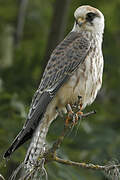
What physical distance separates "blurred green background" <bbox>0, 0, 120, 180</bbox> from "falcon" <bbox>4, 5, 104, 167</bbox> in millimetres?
395

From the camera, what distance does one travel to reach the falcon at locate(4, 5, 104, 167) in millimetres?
5426

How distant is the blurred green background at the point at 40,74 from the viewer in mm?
6086

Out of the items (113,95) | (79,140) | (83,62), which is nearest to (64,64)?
(83,62)

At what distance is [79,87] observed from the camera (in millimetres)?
5578

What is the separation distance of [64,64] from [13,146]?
1315 mm

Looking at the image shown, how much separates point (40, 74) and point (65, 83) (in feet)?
6.46

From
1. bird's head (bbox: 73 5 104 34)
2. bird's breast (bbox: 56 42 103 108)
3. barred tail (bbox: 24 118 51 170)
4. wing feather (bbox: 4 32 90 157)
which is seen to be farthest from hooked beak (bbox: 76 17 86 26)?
barred tail (bbox: 24 118 51 170)

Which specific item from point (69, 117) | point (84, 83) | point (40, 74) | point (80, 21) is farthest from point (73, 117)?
point (40, 74)

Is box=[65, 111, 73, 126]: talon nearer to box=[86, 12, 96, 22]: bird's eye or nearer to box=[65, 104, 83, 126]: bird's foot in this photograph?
box=[65, 104, 83, 126]: bird's foot

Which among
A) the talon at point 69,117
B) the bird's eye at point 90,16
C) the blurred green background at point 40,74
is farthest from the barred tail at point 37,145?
the bird's eye at point 90,16

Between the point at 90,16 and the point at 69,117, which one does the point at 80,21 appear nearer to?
the point at 90,16

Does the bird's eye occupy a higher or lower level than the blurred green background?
higher

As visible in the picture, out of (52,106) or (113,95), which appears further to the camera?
(113,95)

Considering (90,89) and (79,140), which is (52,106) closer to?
(90,89)
